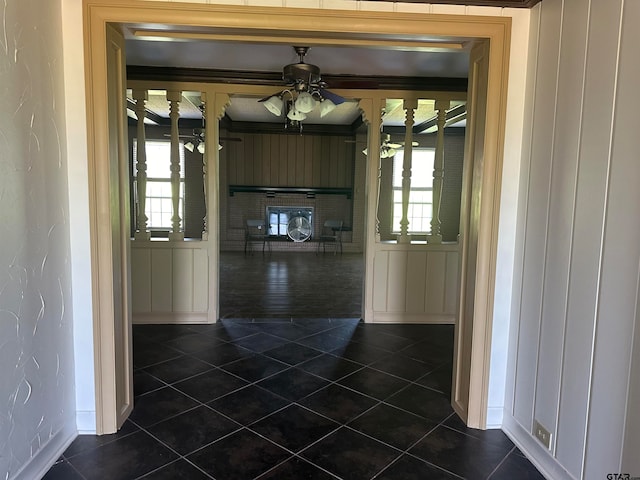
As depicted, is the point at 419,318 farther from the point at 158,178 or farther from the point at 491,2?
the point at 158,178

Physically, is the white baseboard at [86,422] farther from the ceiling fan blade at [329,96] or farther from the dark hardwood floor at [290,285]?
the ceiling fan blade at [329,96]

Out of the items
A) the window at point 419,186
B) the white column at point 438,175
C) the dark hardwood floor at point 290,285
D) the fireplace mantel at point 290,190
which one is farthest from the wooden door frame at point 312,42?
the fireplace mantel at point 290,190

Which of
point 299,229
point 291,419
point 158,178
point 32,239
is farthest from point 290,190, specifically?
point 32,239

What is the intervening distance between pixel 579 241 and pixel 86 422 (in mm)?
2531

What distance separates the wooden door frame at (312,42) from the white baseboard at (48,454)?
139mm

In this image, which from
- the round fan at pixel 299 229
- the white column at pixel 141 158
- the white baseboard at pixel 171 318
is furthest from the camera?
the round fan at pixel 299 229

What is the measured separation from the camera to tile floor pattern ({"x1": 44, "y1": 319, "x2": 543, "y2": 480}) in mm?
1972

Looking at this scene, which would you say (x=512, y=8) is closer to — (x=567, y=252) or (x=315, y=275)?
(x=567, y=252)

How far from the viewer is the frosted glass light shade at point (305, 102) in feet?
11.2

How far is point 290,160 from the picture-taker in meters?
9.99

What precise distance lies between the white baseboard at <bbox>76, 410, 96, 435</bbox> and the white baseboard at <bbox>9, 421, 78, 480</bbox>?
0.03 metres

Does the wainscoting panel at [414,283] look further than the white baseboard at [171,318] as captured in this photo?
Yes

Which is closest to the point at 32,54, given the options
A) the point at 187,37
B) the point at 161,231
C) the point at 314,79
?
the point at 187,37

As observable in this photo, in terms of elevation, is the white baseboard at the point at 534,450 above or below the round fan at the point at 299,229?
below
